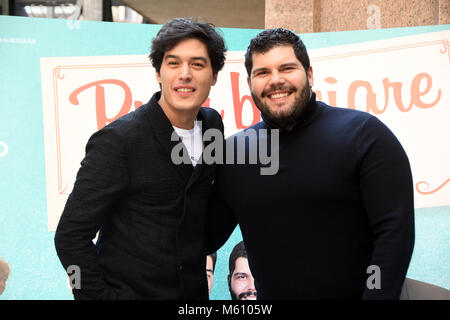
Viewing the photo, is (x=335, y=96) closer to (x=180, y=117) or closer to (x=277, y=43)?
(x=277, y=43)

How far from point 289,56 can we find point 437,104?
4.47 ft

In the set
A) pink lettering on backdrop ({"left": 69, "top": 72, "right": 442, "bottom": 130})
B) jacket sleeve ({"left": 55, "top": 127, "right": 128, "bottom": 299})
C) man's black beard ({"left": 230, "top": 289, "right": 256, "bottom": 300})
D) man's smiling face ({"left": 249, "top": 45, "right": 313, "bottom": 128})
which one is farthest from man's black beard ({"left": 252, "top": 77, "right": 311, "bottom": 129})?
man's black beard ({"left": 230, "top": 289, "right": 256, "bottom": 300})

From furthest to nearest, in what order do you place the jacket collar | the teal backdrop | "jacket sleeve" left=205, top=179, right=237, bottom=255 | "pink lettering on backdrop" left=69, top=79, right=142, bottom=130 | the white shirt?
1. "pink lettering on backdrop" left=69, top=79, right=142, bottom=130
2. the teal backdrop
3. "jacket sleeve" left=205, top=179, right=237, bottom=255
4. the white shirt
5. the jacket collar

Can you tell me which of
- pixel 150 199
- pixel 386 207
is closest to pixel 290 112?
pixel 386 207

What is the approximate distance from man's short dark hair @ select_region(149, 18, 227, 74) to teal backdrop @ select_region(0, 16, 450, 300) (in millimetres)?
1221

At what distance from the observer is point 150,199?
1827mm

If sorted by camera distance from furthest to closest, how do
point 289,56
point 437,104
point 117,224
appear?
1. point 437,104
2. point 289,56
3. point 117,224

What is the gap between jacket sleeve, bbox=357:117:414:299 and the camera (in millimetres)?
1699

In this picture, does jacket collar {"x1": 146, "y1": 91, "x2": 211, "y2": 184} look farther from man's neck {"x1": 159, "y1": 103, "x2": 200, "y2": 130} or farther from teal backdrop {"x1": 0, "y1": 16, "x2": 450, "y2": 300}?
teal backdrop {"x1": 0, "y1": 16, "x2": 450, "y2": 300}

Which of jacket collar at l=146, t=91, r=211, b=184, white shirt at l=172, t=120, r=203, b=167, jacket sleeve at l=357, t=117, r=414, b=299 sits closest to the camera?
jacket sleeve at l=357, t=117, r=414, b=299
